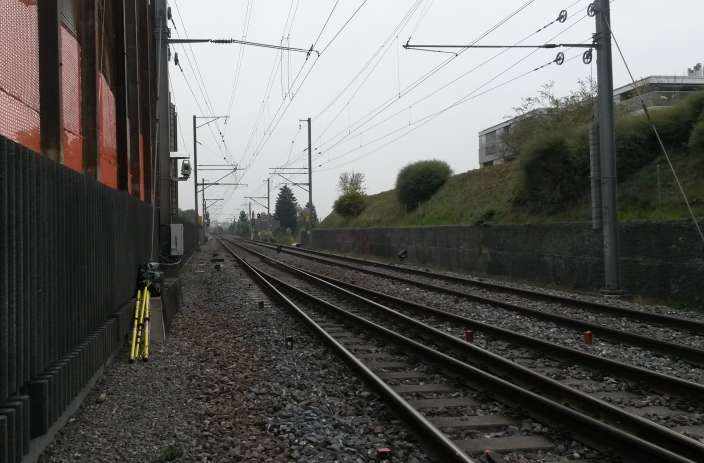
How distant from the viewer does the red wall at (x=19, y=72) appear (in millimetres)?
6262

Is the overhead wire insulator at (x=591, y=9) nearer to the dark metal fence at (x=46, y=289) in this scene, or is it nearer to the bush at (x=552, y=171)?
the bush at (x=552, y=171)

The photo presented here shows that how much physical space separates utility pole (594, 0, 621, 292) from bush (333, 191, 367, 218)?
37.7m

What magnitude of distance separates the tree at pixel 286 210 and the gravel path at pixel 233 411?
353 ft

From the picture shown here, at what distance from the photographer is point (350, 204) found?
5384 cm

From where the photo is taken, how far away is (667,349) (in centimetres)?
870

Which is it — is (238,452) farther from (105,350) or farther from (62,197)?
(105,350)

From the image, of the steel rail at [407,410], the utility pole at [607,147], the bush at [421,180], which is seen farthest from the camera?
the bush at [421,180]

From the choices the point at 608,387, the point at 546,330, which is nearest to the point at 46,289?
the point at 608,387

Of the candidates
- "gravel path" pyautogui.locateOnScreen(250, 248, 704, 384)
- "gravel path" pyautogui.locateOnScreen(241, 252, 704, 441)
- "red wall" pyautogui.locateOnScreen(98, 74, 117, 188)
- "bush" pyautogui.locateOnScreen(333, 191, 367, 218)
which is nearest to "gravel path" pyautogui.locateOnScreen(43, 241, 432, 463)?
"gravel path" pyautogui.locateOnScreen(241, 252, 704, 441)

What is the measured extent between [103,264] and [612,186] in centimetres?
1267

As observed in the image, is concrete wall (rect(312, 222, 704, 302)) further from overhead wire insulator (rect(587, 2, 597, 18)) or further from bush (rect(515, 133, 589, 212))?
overhead wire insulator (rect(587, 2, 597, 18))

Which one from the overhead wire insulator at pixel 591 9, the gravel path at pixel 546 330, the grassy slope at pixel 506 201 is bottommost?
the gravel path at pixel 546 330

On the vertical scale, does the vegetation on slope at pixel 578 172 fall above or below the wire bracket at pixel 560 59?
below

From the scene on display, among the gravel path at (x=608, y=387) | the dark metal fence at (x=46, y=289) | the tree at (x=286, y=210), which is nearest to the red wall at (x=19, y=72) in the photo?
the dark metal fence at (x=46, y=289)
